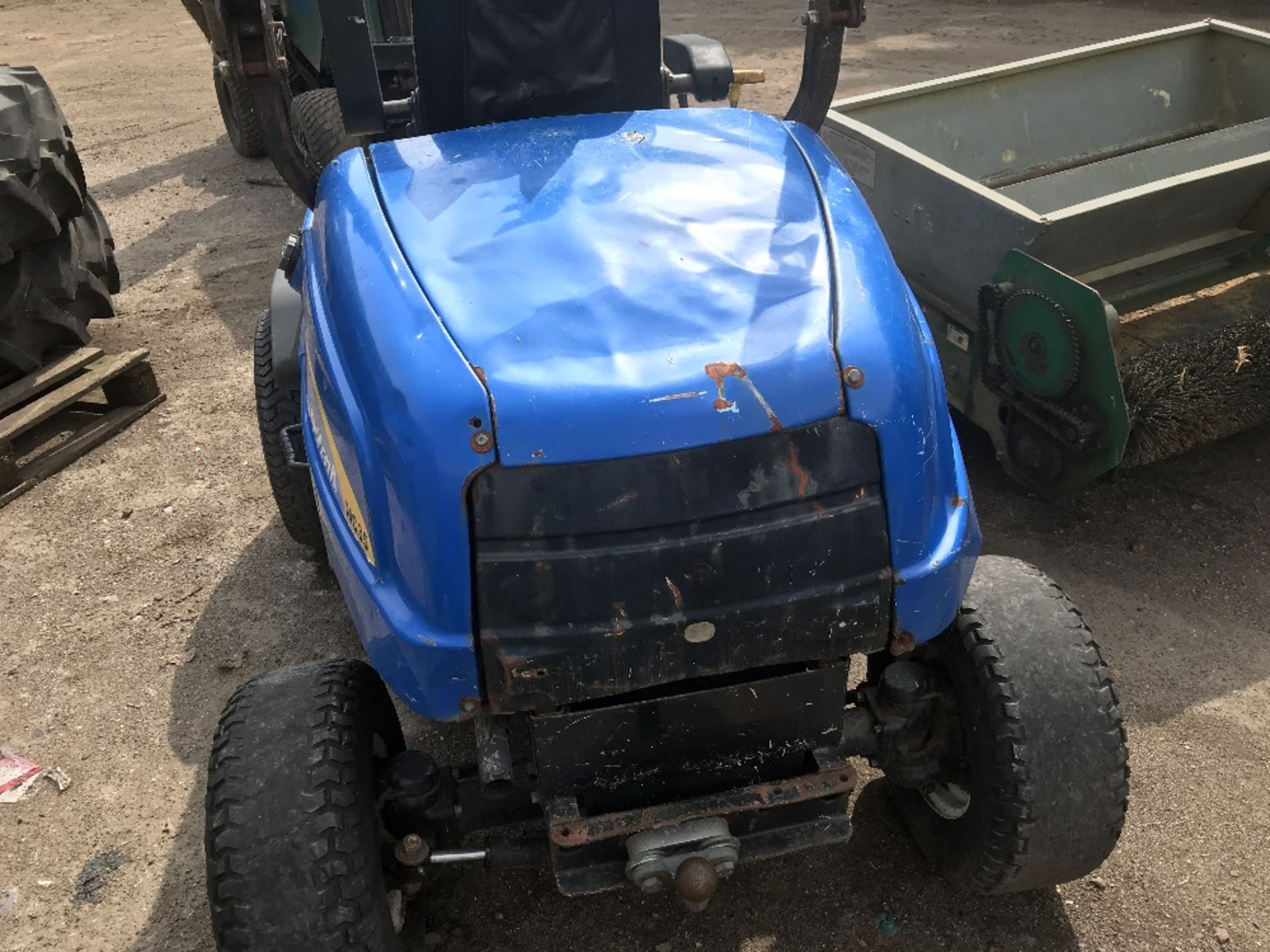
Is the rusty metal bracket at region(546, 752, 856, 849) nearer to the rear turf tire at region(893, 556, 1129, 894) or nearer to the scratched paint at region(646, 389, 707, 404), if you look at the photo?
the rear turf tire at region(893, 556, 1129, 894)

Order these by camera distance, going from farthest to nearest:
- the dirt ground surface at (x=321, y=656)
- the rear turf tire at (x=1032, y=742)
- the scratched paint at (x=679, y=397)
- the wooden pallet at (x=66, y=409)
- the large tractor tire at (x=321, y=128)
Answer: the large tractor tire at (x=321, y=128)
the wooden pallet at (x=66, y=409)
the dirt ground surface at (x=321, y=656)
the rear turf tire at (x=1032, y=742)
the scratched paint at (x=679, y=397)

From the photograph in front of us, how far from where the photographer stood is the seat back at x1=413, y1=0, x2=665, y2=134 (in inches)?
99.0

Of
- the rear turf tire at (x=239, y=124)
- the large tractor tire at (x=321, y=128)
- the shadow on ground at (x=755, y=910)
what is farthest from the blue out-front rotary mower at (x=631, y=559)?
the rear turf tire at (x=239, y=124)

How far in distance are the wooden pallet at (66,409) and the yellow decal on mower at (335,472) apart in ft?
7.38

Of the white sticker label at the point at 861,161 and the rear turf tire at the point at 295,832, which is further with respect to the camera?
the white sticker label at the point at 861,161

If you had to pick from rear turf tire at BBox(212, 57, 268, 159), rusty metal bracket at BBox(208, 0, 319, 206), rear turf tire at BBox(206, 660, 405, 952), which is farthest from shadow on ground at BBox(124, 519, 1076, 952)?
rear turf tire at BBox(212, 57, 268, 159)

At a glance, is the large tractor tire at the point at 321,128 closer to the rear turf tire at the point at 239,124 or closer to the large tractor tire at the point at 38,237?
the large tractor tire at the point at 38,237

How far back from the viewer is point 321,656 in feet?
10.4

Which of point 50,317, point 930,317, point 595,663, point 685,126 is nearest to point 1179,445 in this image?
point 930,317

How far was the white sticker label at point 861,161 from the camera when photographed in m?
3.70

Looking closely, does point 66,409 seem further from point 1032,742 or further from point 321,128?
point 1032,742

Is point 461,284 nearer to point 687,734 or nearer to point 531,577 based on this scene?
point 531,577

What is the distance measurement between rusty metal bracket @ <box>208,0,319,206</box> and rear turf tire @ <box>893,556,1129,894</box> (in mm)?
1726

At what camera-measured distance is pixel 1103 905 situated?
7.97 ft
